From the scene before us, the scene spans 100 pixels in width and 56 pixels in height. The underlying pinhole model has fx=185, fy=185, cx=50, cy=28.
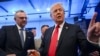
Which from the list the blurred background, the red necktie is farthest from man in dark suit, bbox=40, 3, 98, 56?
the blurred background

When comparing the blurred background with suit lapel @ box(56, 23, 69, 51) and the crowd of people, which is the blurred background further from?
suit lapel @ box(56, 23, 69, 51)

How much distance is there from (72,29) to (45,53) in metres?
0.33

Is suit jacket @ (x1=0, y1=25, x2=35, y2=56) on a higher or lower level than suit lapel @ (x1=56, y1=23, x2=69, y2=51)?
lower

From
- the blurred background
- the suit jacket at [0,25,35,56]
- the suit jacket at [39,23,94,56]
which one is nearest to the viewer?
the suit jacket at [39,23,94,56]

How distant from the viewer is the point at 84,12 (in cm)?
722

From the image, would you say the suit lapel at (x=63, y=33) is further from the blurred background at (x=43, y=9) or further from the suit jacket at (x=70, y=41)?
the blurred background at (x=43, y=9)

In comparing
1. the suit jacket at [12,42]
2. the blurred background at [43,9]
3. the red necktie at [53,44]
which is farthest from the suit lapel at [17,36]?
the blurred background at [43,9]

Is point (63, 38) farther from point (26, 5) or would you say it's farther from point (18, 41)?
point (26, 5)

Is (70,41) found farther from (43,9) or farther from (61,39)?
(43,9)

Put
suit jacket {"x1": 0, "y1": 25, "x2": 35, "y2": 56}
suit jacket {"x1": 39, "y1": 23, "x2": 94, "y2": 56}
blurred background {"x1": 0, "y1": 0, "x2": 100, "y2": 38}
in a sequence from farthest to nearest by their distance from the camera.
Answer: blurred background {"x1": 0, "y1": 0, "x2": 100, "y2": 38} → suit jacket {"x1": 0, "y1": 25, "x2": 35, "y2": 56} → suit jacket {"x1": 39, "y1": 23, "x2": 94, "y2": 56}

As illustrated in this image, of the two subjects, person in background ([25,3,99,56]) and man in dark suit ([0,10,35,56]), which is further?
man in dark suit ([0,10,35,56])

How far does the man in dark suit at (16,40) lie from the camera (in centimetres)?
198

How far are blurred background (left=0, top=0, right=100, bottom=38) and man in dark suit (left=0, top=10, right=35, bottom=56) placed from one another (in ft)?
11.0

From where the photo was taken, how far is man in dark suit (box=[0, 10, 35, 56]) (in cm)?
198
